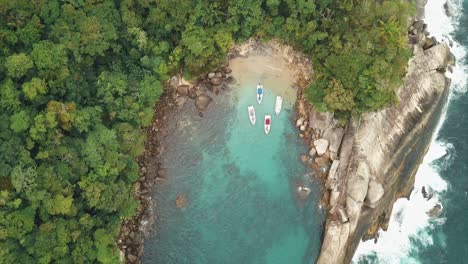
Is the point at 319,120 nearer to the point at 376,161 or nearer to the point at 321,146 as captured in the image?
the point at 321,146

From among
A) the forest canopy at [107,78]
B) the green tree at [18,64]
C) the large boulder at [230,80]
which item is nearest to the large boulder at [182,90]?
the forest canopy at [107,78]

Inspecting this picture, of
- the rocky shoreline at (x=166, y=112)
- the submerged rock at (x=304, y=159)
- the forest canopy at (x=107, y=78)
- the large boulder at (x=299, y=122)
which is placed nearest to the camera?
the forest canopy at (x=107, y=78)

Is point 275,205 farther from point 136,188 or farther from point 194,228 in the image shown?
point 136,188

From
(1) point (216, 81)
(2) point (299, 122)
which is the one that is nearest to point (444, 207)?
(2) point (299, 122)

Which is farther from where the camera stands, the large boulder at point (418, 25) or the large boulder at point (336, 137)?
the large boulder at point (418, 25)

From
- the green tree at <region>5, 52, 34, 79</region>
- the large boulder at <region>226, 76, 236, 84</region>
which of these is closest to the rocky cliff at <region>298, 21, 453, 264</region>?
the large boulder at <region>226, 76, 236, 84</region>

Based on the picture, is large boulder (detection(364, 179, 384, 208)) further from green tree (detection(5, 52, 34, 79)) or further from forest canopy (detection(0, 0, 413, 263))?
green tree (detection(5, 52, 34, 79))

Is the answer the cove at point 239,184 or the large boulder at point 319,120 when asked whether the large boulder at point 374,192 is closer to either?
the cove at point 239,184
